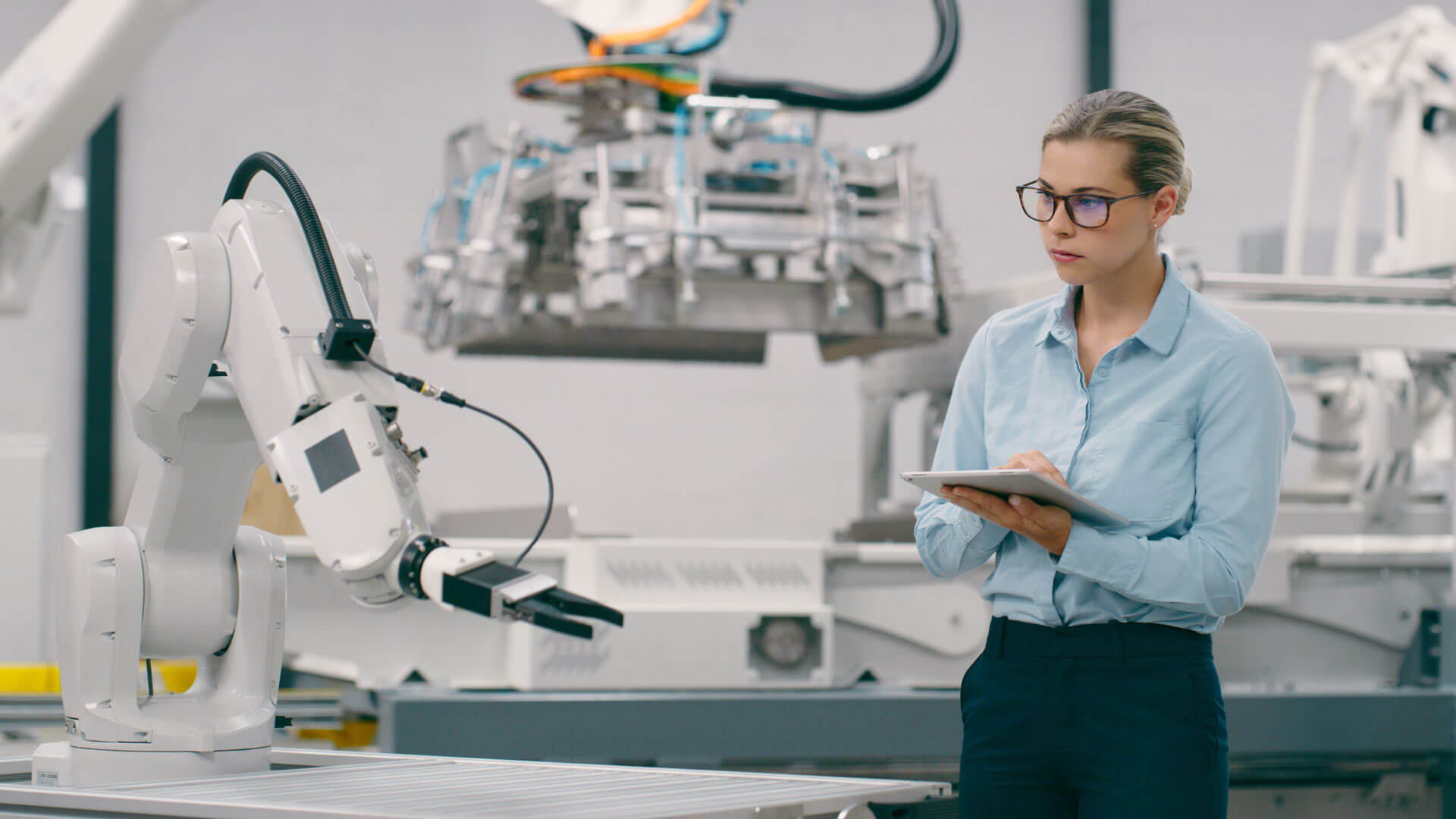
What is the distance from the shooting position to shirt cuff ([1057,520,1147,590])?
4.54 feet

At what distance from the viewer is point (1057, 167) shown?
1.46 m

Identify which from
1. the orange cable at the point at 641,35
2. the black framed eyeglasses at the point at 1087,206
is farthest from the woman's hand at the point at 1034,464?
the orange cable at the point at 641,35

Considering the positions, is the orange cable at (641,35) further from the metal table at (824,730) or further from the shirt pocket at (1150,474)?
the shirt pocket at (1150,474)

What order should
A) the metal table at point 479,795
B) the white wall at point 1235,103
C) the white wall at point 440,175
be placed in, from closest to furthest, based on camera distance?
the metal table at point 479,795
the white wall at point 440,175
the white wall at point 1235,103

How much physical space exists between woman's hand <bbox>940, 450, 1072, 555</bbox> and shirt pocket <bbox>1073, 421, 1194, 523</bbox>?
7 cm

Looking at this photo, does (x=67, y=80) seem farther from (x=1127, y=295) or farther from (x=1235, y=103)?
(x=1235, y=103)

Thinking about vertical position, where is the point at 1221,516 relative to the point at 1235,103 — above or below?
below

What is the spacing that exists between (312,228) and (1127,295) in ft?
2.87

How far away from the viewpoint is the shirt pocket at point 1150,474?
1.45m

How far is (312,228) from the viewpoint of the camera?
64.5 inches

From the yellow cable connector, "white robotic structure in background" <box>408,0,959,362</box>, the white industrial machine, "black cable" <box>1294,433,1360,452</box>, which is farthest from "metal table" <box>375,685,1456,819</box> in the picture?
the yellow cable connector

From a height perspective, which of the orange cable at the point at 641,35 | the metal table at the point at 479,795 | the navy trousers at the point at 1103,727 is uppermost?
the orange cable at the point at 641,35

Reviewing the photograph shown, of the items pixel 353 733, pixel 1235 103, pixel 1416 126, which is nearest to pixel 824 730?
pixel 353 733

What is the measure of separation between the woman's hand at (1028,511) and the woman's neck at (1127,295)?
0.20m
